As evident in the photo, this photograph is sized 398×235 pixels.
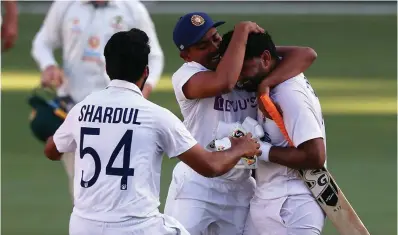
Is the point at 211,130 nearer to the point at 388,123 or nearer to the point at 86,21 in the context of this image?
the point at 86,21

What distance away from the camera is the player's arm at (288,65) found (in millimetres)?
6781

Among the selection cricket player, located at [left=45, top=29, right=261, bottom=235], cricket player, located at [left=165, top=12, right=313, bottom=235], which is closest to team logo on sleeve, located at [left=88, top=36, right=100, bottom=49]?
cricket player, located at [left=165, top=12, right=313, bottom=235]

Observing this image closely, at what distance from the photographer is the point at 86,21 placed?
31.6 feet

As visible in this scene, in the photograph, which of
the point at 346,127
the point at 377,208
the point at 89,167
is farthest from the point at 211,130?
the point at 346,127

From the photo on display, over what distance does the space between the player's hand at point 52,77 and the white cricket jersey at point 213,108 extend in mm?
2356

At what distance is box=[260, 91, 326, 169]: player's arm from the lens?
6652 millimetres

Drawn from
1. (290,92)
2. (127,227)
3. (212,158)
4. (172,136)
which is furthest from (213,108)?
(127,227)

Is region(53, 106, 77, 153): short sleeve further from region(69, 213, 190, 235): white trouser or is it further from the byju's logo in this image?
the byju's logo

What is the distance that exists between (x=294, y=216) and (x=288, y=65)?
35.5 inches

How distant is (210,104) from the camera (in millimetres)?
7160

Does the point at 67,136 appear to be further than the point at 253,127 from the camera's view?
No

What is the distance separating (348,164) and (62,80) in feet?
13.2

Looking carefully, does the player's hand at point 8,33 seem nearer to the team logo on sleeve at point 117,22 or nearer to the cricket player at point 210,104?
the team logo on sleeve at point 117,22

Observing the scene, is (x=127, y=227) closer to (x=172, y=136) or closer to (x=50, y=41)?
(x=172, y=136)
